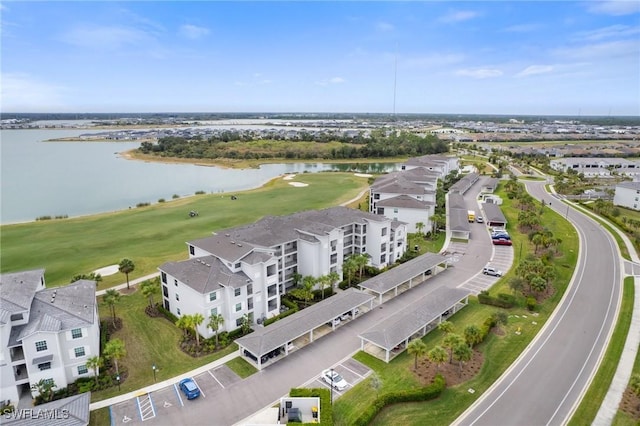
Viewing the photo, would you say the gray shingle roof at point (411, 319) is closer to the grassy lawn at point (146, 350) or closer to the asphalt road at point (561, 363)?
the asphalt road at point (561, 363)

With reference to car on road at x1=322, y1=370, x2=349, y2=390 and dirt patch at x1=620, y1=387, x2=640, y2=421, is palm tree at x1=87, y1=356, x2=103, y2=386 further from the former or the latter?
dirt patch at x1=620, y1=387, x2=640, y2=421

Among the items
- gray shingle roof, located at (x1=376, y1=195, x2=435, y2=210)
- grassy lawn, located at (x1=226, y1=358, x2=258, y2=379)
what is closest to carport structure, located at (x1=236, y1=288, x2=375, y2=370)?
grassy lawn, located at (x1=226, y1=358, x2=258, y2=379)

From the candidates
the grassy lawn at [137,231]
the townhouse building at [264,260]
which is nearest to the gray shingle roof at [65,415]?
the townhouse building at [264,260]

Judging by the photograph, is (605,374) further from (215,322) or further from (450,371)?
(215,322)

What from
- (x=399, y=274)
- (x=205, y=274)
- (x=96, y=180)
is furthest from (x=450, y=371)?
(x=96, y=180)

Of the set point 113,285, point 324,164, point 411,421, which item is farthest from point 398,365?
point 324,164

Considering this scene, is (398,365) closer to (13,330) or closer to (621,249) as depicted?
(13,330)
